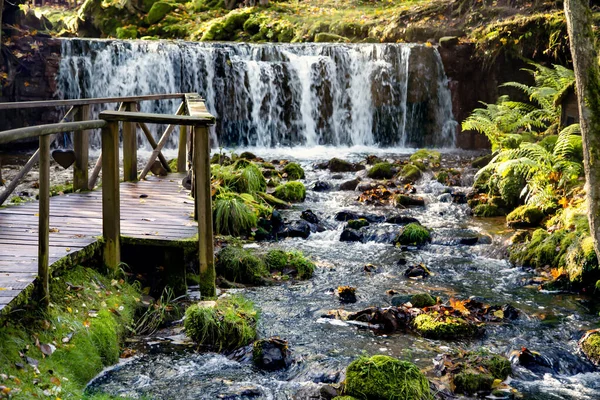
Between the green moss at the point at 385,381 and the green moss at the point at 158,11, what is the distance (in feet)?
86.9

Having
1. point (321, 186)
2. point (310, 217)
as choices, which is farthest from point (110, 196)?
point (321, 186)

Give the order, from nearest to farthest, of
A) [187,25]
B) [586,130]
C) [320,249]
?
[586,130] < [320,249] < [187,25]

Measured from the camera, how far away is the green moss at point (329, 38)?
24.3 metres

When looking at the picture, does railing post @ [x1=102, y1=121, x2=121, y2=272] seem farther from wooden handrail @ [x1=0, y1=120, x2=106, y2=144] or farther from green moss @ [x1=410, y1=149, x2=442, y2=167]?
green moss @ [x1=410, y1=149, x2=442, y2=167]

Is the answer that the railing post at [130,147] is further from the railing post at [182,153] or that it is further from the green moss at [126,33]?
the green moss at [126,33]

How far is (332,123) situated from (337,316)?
1447 centimetres

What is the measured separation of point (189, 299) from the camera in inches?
286

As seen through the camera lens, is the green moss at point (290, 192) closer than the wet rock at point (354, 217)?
No

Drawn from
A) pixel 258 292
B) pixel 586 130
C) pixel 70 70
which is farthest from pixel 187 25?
pixel 586 130

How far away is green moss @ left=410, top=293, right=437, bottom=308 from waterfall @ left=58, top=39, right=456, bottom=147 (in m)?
13.5

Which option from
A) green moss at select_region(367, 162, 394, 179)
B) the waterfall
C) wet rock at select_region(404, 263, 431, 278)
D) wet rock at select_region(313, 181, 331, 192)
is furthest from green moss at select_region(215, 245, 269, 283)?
the waterfall

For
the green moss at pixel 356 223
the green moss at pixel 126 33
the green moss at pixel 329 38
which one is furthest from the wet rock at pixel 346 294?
the green moss at pixel 126 33

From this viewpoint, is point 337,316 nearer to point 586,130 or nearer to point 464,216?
point 586,130

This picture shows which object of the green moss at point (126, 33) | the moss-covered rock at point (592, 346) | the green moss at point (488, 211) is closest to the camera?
the moss-covered rock at point (592, 346)
